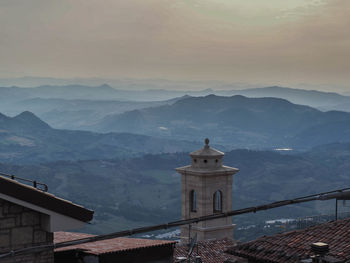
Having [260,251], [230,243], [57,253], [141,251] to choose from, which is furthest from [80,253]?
[230,243]

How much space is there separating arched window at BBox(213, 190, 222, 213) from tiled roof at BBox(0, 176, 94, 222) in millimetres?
26348

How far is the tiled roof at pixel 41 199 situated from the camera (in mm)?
8484

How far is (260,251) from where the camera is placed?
11.7 metres

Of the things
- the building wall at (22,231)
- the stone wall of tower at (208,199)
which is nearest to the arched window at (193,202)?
the stone wall of tower at (208,199)

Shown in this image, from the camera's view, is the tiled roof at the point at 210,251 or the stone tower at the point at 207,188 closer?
the tiled roof at the point at 210,251

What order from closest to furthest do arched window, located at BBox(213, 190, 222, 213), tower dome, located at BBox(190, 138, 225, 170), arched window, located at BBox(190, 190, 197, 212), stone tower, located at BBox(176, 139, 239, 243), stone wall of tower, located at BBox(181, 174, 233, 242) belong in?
stone wall of tower, located at BBox(181, 174, 233, 242) < stone tower, located at BBox(176, 139, 239, 243) < tower dome, located at BBox(190, 138, 225, 170) < arched window, located at BBox(190, 190, 197, 212) < arched window, located at BBox(213, 190, 222, 213)

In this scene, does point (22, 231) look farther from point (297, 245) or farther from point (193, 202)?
point (193, 202)

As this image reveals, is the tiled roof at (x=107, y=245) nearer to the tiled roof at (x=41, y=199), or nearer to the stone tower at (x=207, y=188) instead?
the tiled roof at (x=41, y=199)

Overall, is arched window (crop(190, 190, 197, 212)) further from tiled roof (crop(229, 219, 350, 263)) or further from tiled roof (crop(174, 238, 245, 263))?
tiled roof (crop(229, 219, 350, 263))

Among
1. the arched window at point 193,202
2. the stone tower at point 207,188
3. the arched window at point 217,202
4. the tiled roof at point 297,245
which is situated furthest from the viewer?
the arched window at point 217,202

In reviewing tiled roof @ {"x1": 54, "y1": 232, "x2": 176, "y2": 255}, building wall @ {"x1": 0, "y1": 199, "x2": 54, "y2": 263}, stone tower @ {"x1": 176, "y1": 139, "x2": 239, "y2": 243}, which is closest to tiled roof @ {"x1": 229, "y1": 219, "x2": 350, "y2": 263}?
tiled roof @ {"x1": 54, "y1": 232, "x2": 176, "y2": 255}

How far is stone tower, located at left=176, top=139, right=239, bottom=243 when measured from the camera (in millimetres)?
33938

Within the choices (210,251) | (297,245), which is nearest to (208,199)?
(210,251)

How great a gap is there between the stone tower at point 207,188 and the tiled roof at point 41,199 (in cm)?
2450
